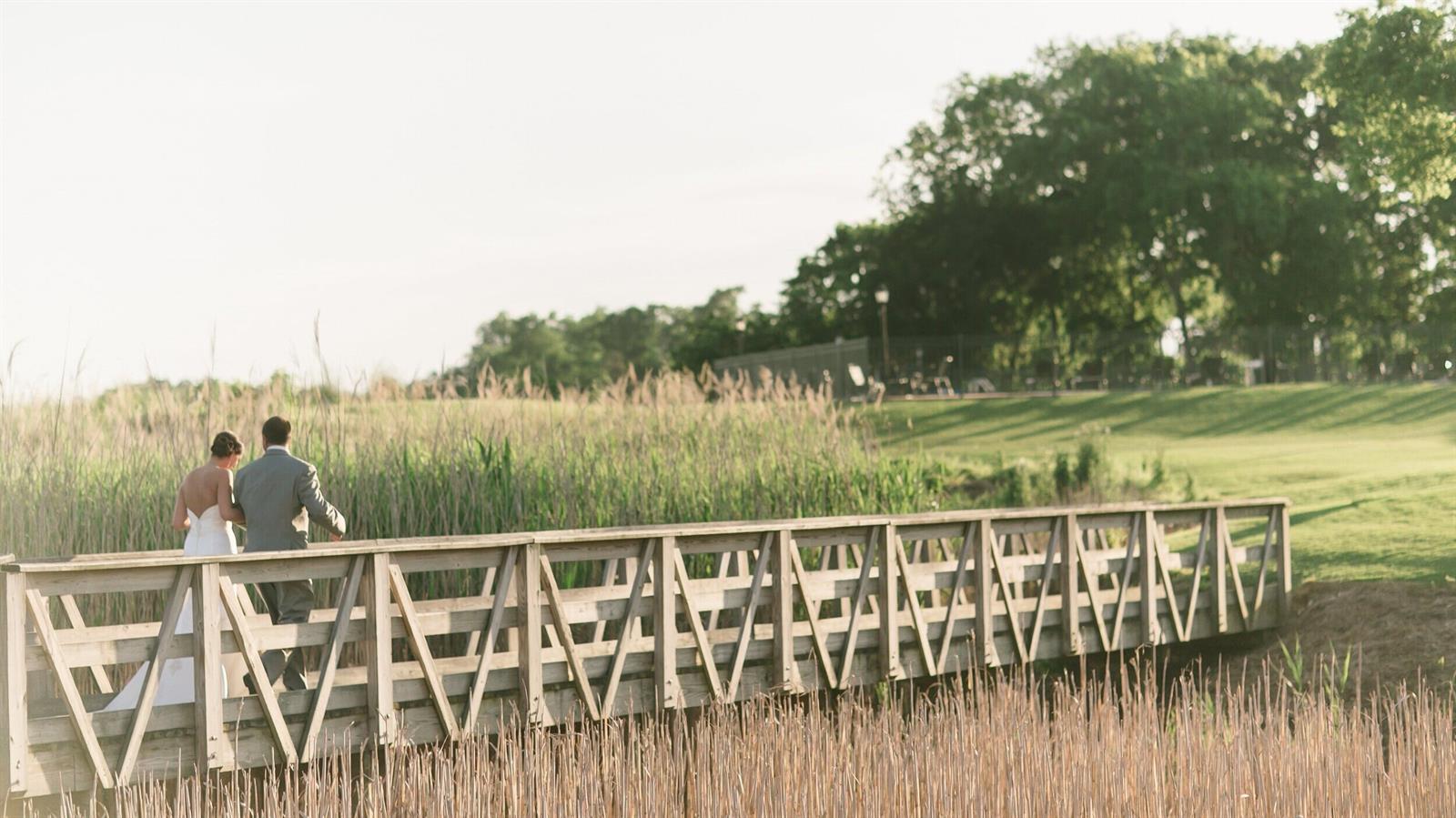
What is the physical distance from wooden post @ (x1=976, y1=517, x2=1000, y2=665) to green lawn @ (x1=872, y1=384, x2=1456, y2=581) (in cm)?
449

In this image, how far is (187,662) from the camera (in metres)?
8.52

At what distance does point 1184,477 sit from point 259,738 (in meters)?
18.6

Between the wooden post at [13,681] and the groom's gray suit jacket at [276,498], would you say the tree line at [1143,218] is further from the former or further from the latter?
the wooden post at [13,681]

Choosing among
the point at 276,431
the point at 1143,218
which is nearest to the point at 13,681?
the point at 276,431

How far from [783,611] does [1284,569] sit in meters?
6.46

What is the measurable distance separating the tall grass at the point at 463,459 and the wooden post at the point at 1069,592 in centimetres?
251

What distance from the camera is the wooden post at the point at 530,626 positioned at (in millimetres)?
9359

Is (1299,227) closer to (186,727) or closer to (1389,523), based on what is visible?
(1389,523)

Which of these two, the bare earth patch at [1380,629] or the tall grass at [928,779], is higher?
the tall grass at [928,779]

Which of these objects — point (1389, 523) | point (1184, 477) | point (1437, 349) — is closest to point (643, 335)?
point (1437, 349)

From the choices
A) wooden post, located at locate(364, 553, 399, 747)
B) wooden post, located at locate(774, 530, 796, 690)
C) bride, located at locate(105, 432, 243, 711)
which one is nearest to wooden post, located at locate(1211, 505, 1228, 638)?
wooden post, located at locate(774, 530, 796, 690)

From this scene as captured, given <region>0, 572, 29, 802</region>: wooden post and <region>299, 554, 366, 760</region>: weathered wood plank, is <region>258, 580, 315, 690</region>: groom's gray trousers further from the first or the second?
<region>0, 572, 29, 802</region>: wooden post

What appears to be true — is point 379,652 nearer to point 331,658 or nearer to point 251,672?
point 331,658

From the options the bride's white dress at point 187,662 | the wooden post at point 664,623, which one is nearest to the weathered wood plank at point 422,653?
the bride's white dress at point 187,662
